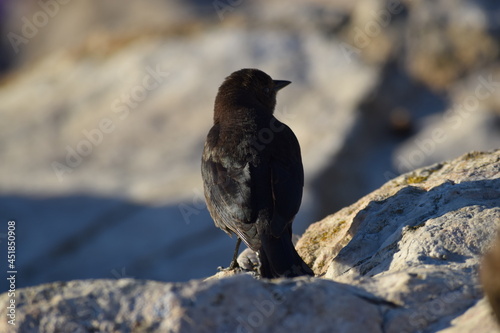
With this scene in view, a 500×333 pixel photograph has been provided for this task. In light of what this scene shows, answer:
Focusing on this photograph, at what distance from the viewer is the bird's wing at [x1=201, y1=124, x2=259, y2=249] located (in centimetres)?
562

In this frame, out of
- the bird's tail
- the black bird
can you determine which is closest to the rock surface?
the bird's tail

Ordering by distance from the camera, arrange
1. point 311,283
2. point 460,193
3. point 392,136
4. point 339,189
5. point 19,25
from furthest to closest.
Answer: point 19,25
point 392,136
point 339,189
point 460,193
point 311,283

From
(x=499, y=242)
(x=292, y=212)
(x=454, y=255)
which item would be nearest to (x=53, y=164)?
(x=292, y=212)

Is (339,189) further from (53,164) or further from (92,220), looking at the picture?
(53,164)

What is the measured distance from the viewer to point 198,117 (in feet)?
52.2

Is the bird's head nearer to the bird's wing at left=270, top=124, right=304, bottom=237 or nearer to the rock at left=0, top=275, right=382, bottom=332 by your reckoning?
the bird's wing at left=270, top=124, right=304, bottom=237

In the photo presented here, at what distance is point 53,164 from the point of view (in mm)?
15773

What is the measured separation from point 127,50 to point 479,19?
288 inches

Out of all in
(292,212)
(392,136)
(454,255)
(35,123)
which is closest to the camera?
(454,255)

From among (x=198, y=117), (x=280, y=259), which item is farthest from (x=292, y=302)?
(x=198, y=117)

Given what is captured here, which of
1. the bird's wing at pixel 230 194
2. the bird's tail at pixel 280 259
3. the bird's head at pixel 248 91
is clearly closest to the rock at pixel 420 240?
the bird's tail at pixel 280 259

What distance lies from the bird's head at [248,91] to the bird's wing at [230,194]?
0.93m

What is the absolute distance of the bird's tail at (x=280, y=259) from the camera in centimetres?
504

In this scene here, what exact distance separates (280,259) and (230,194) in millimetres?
851
